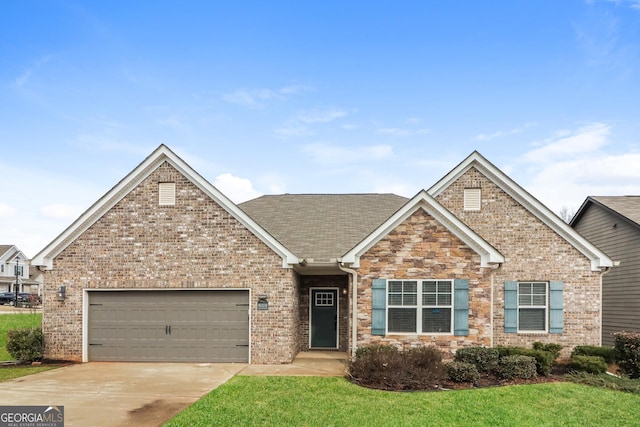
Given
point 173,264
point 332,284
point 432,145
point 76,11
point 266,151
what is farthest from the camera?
point 266,151

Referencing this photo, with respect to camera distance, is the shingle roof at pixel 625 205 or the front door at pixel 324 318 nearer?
the front door at pixel 324 318

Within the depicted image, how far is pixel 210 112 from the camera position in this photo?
17.5 m

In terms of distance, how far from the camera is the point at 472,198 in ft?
46.8

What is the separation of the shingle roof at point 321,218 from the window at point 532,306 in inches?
207

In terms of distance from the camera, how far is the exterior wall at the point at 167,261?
12508 millimetres

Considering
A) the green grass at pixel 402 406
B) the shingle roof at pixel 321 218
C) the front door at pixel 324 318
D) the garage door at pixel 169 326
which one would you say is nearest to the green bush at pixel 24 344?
the garage door at pixel 169 326

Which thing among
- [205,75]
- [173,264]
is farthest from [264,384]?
[205,75]

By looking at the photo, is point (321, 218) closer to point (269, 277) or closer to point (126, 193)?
point (269, 277)

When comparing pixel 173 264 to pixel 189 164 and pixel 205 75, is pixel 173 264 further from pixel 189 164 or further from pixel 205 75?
pixel 205 75

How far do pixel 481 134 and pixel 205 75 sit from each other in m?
10.6

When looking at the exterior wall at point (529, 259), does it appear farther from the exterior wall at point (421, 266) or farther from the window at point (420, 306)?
the window at point (420, 306)

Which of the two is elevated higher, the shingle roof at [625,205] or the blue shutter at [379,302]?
the shingle roof at [625,205]

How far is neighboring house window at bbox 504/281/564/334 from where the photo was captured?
13172 millimetres

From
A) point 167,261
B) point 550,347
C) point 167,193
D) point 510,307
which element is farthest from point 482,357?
point 167,193
